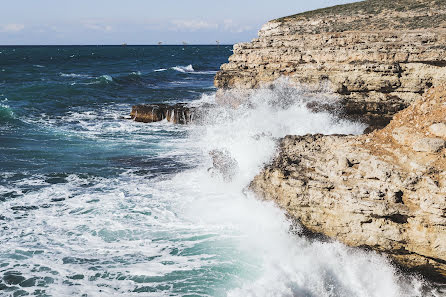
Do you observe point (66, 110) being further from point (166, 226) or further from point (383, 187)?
point (383, 187)

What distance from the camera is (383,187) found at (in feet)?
24.1

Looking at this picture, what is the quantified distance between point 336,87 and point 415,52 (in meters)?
3.28


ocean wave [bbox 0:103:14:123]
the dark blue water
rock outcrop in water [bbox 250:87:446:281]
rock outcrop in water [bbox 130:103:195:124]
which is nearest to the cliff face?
rock outcrop in water [bbox 130:103:195:124]

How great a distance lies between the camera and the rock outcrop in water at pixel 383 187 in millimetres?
6973

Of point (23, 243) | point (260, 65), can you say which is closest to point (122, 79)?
point (260, 65)

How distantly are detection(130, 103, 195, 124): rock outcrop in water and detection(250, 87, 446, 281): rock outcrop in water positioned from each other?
15.9 m

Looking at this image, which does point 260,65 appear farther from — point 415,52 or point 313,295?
point 313,295

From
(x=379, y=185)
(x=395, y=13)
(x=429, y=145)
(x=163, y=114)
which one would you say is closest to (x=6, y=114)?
(x=163, y=114)

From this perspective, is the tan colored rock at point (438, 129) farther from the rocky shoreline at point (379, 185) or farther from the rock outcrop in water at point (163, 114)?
the rock outcrop in water at point (163, 114)

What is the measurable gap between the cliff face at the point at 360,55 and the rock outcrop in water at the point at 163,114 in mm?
2547

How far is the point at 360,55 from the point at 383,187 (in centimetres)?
1177

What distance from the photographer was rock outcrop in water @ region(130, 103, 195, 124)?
79.9 feet

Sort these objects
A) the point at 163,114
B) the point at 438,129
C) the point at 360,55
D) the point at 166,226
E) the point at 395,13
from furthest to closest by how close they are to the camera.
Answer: the point at 163,114
the point at 395,13
the point at 360,55
the point at 166,226
the point at 438,129

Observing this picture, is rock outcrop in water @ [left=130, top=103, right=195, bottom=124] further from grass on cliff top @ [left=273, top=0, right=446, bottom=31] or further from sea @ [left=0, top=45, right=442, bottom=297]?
grass on cliff top @ [left=273, top=0, right=446, bottom=31]
